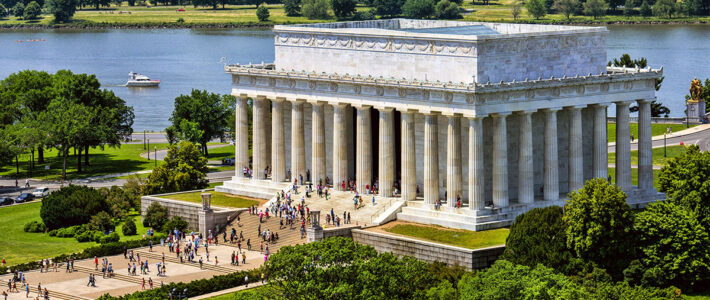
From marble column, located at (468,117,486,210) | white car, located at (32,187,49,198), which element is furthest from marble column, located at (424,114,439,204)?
white car, located at (32,187,49,198)

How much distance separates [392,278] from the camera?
107 meters

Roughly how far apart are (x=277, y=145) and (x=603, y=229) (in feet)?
134

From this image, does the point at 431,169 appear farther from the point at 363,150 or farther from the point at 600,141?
the point at 600,141

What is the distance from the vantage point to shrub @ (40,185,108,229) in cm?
15275

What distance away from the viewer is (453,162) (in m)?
134

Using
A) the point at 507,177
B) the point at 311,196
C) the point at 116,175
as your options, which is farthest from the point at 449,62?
the point at 116,175

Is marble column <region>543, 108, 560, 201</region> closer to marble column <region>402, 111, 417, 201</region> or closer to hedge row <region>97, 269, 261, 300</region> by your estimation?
marble column <region>402, 111, 417, 201</region>

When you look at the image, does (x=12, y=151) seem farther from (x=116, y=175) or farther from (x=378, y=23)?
(x=378, y=23)

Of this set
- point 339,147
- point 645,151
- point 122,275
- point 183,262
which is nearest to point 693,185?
point 645,151

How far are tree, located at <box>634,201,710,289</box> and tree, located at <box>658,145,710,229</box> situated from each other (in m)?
3.04

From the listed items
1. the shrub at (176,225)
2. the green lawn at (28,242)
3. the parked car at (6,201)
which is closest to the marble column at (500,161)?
the shrub at (176,225)

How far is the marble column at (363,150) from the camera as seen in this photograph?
140750 millimetres

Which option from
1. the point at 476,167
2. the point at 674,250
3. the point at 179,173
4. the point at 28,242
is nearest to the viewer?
the point at 674,250

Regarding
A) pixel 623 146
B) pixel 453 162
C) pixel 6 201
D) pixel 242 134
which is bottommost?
pixel 6 201
